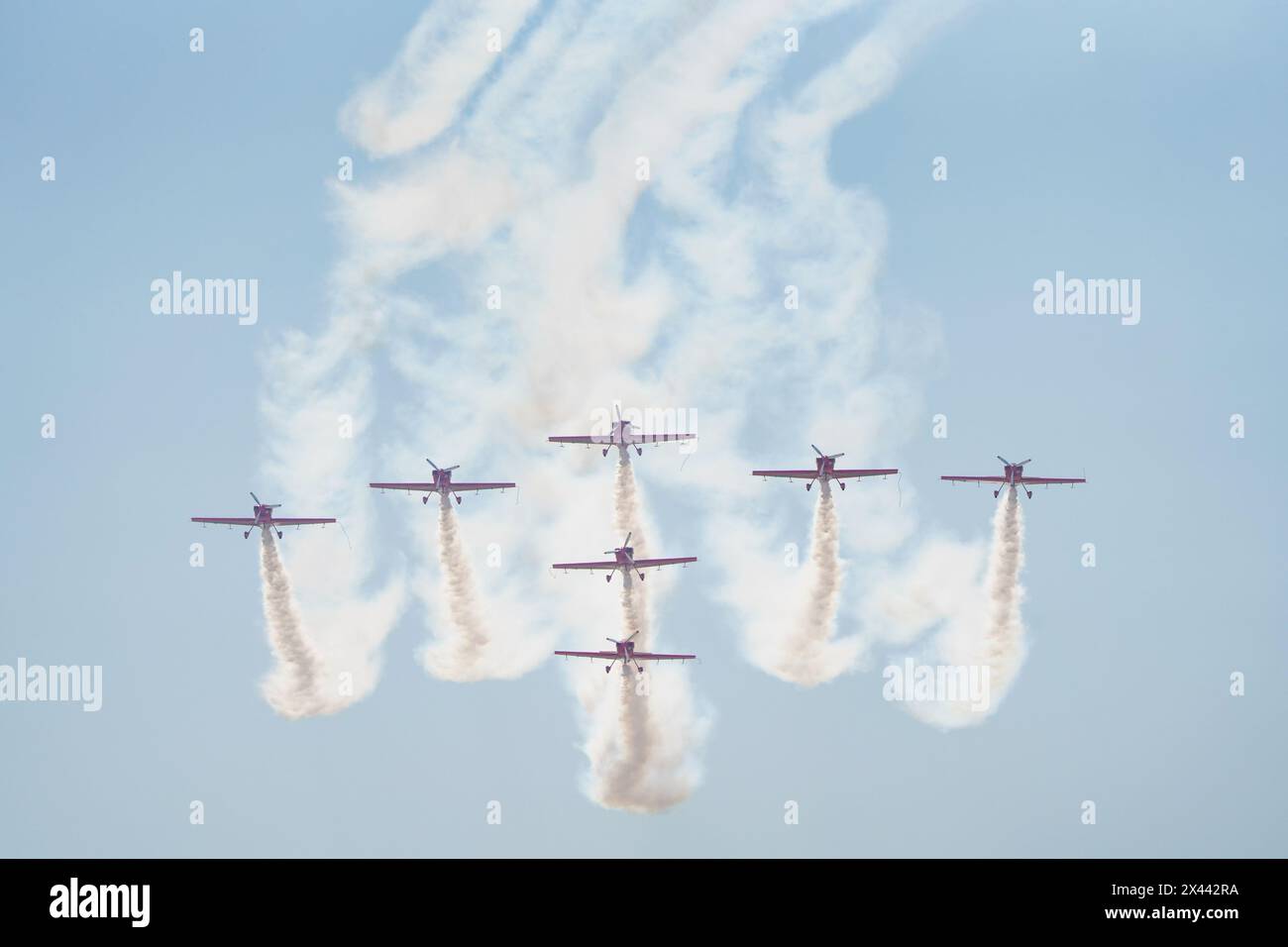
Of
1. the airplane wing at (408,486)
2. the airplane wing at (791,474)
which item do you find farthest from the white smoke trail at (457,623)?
the airplane wing at (791,474)

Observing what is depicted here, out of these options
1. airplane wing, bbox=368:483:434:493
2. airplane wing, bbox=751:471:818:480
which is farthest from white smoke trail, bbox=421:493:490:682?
airplane wing, bbox=751:471:818:480

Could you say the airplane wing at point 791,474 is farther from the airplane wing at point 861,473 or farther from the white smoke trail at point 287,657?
the white smoke trail at point 287,657

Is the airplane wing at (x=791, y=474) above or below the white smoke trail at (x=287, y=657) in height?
above

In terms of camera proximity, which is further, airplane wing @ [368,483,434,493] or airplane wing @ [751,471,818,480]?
airplane wing @ [368,483,434,493]

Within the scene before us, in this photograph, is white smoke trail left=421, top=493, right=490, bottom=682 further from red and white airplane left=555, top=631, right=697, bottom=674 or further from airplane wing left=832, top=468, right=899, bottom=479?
airplane wing left=832, top=468, right=899, bottom=479
